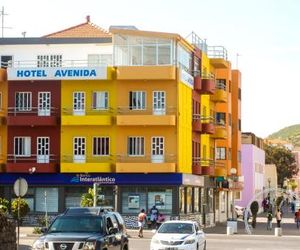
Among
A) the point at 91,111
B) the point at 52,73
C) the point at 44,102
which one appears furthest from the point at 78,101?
the point at 52,73

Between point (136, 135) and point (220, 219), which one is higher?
point (136, 135)

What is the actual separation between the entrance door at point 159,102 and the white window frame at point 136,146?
220 cm

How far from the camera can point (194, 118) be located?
66.6m

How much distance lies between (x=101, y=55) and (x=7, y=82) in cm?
714

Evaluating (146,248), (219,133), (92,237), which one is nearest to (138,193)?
(219,133)

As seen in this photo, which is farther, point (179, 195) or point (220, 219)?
point (220, 219)

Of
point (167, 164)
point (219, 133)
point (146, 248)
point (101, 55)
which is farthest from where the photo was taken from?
point (219, 133)

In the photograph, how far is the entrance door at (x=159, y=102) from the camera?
6078 cm

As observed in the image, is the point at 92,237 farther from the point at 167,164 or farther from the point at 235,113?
the point at 235,113

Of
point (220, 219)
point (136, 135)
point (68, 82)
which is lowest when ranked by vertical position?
point (220, 219)

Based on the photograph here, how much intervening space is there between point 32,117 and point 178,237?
28.9m

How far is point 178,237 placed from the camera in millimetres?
33875

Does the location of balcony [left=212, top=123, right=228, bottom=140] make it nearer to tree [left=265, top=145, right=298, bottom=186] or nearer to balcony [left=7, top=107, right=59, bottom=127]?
balcony [left=7, top=107, right=59, bottom=127]

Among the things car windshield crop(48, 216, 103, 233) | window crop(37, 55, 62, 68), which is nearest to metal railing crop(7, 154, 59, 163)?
window crop(37, 55, 62, 68)
